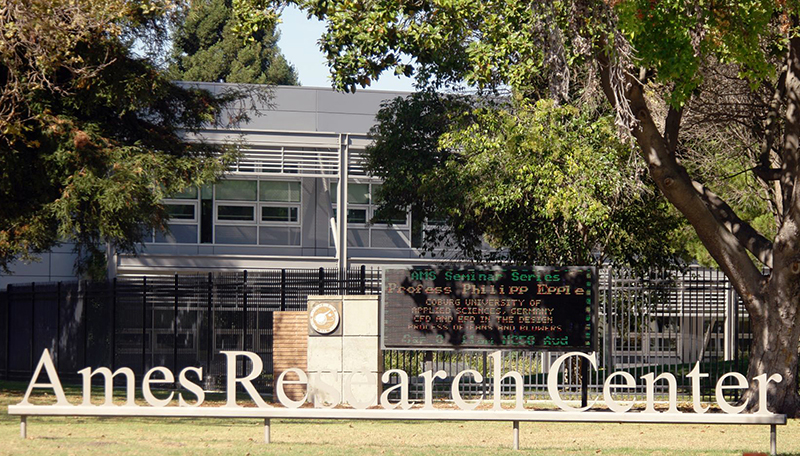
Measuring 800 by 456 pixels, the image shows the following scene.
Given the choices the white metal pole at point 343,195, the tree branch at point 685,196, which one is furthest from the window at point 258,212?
the tree branch at point 685,196

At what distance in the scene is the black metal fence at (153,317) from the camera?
2214 cm

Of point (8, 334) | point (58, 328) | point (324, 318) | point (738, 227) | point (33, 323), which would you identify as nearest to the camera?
point (738, 227)

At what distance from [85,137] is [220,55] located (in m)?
33.7

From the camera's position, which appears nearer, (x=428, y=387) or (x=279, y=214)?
(x=428, y=387)

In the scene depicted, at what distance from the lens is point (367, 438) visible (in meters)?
13.9

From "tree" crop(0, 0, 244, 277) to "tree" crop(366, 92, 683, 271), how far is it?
5134mm

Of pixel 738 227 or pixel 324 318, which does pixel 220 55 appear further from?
pixel 738 227

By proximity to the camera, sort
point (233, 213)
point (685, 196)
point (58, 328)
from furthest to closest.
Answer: point (233, 213), point (58, 328), point (685, 196)

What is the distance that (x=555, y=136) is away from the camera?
67.7ft

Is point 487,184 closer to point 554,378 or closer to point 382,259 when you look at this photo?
point 554,378

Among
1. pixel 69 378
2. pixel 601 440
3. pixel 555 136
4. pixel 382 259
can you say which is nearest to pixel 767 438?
pixel 601 440

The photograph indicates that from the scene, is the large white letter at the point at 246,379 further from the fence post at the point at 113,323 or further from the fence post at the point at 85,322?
the fence post at the point at 85,322

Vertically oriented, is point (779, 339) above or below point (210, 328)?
above

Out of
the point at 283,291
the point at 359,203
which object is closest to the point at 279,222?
the point at 359,203
